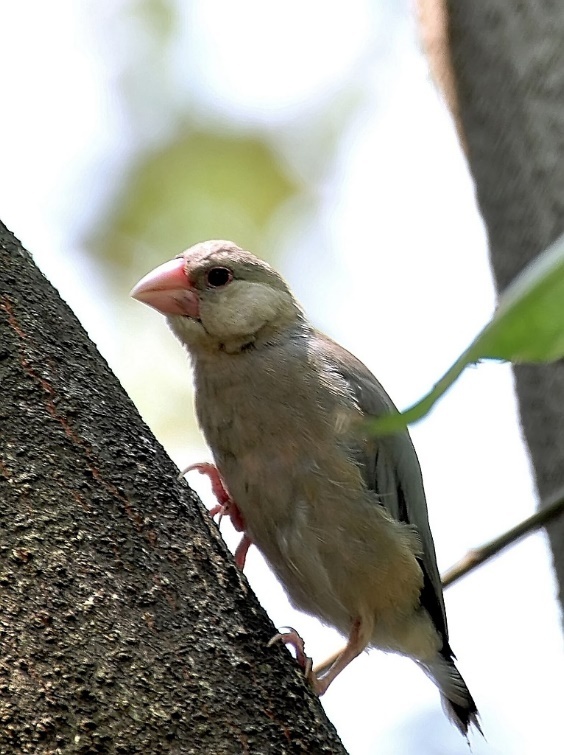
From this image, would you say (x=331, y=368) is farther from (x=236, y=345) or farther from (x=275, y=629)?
(x=275, y=629)

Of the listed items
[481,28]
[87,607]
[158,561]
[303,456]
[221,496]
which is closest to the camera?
[87,607]

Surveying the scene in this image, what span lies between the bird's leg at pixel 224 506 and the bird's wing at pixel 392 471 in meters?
0.46

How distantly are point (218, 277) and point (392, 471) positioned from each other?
3.22 feet

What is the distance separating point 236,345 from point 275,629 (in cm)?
161

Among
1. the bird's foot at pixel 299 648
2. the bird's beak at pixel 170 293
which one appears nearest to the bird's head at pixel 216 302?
the bird's beak at pixel 170 293

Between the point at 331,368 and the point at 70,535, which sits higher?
the point at 331,368

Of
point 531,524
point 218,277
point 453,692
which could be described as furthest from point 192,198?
point 531,524

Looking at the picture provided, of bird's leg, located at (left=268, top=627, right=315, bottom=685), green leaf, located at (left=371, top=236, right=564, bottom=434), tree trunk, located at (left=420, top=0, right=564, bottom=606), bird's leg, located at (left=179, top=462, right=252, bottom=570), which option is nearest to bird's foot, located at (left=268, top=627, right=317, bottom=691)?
bird's leg, located at (left=268, top=627, right=315, bottom=685)

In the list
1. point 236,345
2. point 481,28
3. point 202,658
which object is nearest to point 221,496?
point 236,345

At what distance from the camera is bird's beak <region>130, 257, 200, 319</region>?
361cm

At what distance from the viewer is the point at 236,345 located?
3.57 metres

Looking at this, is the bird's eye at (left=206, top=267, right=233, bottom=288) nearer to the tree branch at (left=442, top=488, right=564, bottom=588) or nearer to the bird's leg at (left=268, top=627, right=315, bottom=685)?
the bird's leg at (left=268, top=627, right=315, bottom=685)

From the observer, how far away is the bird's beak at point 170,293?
3610mm

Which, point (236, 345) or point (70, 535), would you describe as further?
point (236, 345)
